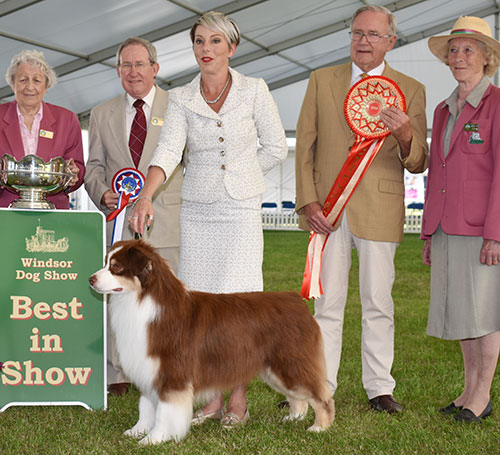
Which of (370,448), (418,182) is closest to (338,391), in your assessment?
(370,448)

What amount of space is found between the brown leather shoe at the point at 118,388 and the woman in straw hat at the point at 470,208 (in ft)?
6.70

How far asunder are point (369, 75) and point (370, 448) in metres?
2.07

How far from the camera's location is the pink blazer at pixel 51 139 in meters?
4.01

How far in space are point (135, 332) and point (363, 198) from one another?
1555mm

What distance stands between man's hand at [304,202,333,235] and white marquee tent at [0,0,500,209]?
8586 millimetres

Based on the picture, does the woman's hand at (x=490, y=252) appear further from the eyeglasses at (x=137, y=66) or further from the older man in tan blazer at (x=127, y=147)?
the eyeglasses at (x=137, y=66)

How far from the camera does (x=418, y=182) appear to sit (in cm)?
2572

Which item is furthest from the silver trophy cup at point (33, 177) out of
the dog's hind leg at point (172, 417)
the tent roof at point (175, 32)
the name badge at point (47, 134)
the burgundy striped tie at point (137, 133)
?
the tent roof at point (175, 32)

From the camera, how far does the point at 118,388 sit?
14.0 feet

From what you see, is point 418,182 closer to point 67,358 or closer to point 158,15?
point 158,15

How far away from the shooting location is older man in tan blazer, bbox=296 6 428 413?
3.70m

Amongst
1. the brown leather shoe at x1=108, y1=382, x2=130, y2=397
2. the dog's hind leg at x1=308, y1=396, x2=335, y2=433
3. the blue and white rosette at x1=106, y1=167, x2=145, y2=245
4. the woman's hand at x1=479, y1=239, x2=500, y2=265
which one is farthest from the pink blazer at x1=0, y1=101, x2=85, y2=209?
the woman's hand at x1=479, y1=239, x2=500, y2=265

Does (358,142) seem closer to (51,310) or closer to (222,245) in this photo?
(222,245)

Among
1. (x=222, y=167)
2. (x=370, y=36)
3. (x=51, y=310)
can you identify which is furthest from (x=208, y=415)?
(x=370, y=36)
